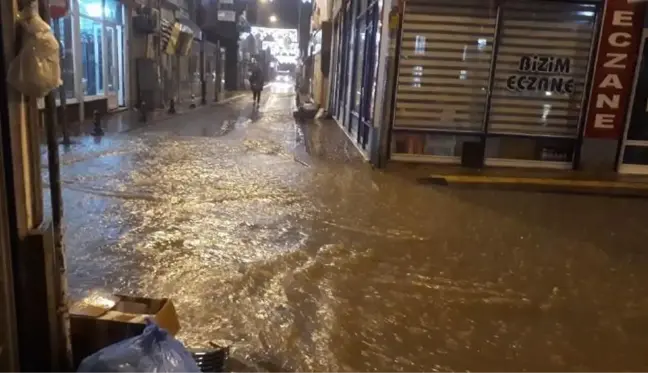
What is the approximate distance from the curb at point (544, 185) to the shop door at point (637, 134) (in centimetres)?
164

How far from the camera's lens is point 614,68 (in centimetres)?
934

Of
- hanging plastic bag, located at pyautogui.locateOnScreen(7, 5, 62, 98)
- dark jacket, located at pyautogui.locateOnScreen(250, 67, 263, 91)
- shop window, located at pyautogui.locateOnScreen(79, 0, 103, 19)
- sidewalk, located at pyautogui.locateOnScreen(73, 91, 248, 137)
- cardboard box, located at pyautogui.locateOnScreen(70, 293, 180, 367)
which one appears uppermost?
shop window, located at pyautogui.locateOnScreen(79, 0, 103, 19)

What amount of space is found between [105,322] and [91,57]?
14.4 meters

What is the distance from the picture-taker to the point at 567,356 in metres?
3.52

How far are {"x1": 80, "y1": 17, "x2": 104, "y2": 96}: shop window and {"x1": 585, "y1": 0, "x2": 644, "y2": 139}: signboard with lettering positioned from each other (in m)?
12.0

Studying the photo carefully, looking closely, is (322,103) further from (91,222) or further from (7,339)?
(7,339)

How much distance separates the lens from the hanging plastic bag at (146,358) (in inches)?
87.8

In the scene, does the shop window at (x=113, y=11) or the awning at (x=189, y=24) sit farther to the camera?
the awning at (x=189, y=24)

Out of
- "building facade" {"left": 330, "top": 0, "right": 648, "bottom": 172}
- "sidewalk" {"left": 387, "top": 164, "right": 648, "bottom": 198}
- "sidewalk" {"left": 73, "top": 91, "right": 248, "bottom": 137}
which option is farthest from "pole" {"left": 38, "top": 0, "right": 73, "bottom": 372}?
"sidewalk" {"left": 73, "top": 91, "right": 248, "bottom": 137}

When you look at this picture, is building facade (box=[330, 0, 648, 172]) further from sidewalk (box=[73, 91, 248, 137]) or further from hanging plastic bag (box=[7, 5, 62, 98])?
hanging plastic bag (box=[7, 5, 62, 98])

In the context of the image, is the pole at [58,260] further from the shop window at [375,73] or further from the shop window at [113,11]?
the shop window at [113,11]

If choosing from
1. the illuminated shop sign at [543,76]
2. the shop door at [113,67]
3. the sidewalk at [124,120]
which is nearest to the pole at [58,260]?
the illuminated shop sign at [543,76]

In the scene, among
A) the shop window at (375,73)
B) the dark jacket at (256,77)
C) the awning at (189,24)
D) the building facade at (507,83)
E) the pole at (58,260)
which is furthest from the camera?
the awning at (189,24)

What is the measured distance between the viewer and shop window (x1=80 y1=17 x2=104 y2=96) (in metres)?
14.7
